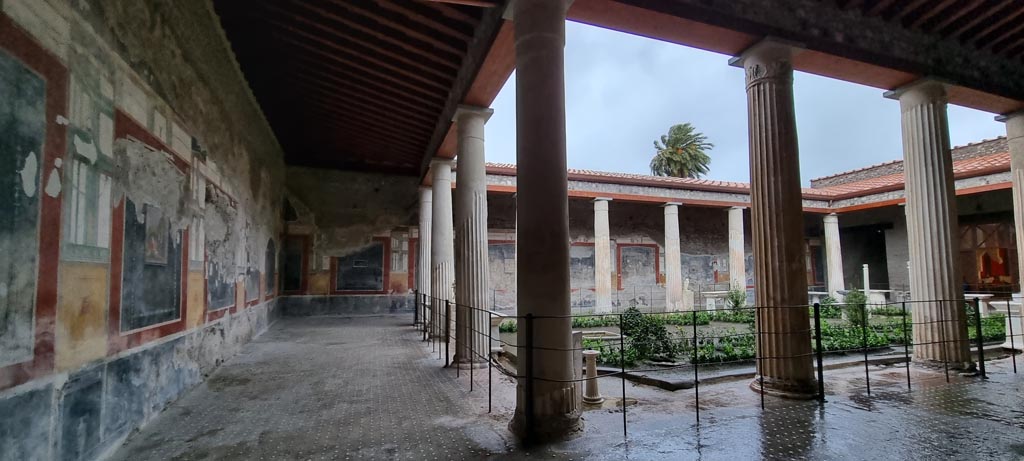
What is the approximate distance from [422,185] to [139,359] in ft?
27.7

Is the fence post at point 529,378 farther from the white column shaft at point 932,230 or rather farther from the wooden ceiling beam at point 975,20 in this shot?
the wooden ceiling beam at point 975,20

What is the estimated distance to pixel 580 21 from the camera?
15.0ft

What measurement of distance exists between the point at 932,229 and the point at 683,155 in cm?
3131

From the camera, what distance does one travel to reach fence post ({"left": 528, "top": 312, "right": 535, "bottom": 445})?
3436 mm

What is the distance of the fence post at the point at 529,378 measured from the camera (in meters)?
3.44

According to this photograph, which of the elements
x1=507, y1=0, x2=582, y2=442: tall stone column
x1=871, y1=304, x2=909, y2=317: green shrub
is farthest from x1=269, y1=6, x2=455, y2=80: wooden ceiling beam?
x1=871, y1=304, x2=909, y2=317: green shrub

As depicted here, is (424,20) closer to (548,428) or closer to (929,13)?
(548,428)

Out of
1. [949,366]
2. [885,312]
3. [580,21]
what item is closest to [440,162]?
[580,21]

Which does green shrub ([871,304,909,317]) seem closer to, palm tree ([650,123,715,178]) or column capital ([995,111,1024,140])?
column capital ([995,111,1024,140])

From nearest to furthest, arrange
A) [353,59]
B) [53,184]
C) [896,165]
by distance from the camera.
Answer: [53,184] < [353,59] < [896,165]

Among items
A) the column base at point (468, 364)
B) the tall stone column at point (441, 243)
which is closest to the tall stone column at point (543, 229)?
the column base at point (468, 364)

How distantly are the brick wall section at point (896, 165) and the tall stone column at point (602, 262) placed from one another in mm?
12794

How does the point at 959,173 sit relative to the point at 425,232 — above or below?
above

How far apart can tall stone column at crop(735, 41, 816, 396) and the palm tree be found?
3205 cm
